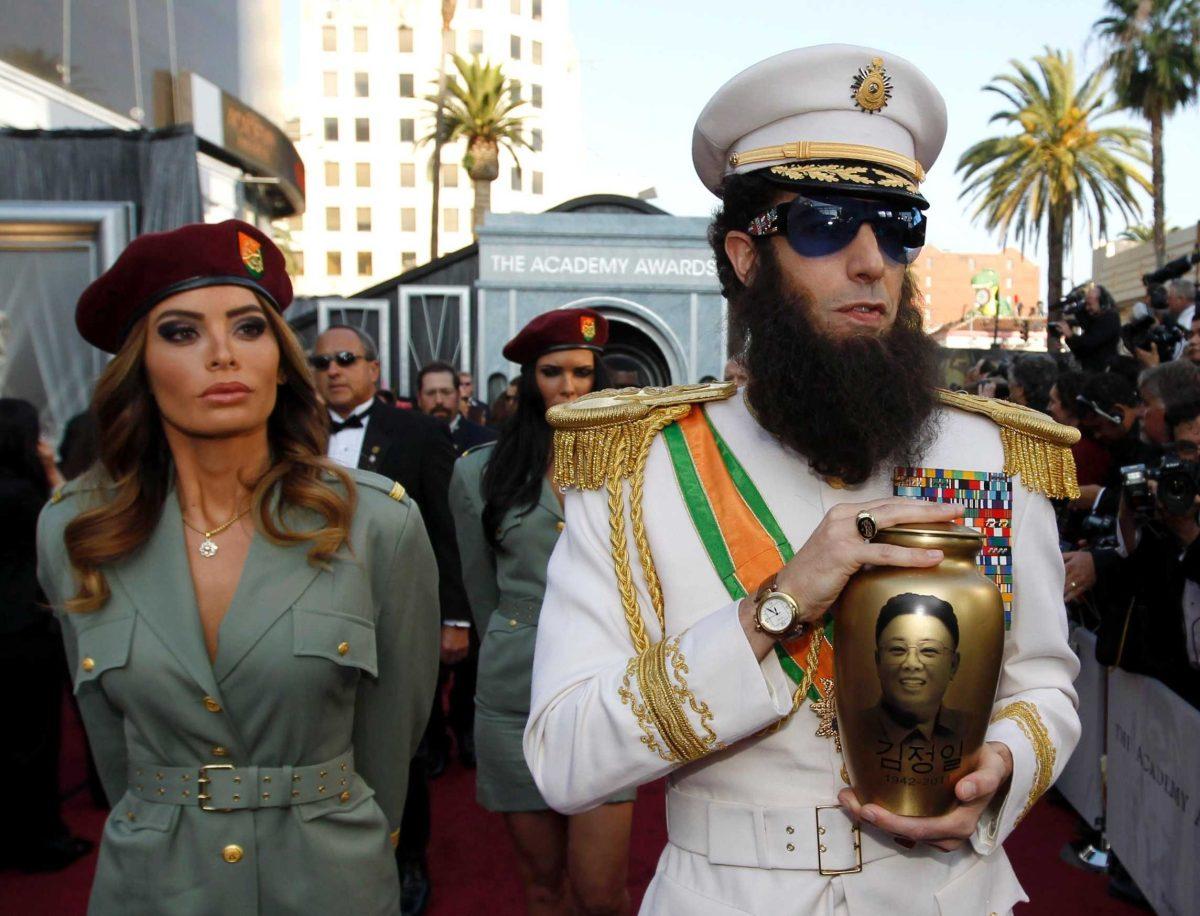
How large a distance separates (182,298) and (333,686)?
94 centimetres

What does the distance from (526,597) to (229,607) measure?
1.69m

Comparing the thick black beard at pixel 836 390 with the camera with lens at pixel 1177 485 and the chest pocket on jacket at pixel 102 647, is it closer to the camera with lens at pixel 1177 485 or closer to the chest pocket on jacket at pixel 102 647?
the chest pocket on jacket at pixel 102 647

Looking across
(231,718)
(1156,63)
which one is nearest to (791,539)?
(231,718)

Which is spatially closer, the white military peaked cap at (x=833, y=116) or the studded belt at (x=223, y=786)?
the white military peaked cap at (x=833, y=116)

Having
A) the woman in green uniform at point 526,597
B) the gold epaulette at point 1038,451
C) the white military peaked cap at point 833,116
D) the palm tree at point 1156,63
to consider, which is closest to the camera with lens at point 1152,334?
the woman in green uniform at point 526,597

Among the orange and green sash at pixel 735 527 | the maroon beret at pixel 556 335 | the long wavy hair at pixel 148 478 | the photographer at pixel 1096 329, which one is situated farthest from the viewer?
the photographer at pixel 1096 329

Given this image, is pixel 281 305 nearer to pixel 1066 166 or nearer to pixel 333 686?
pixel 333 686

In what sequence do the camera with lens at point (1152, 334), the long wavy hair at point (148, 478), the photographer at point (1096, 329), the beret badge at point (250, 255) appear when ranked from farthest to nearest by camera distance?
the photographer at point (1096, 329), the camera with lens at point (1152, 334), the beret badge at point (250, 255), the long wavy hair at point (148, 478)

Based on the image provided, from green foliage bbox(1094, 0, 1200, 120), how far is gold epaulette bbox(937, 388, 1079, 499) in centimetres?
2917

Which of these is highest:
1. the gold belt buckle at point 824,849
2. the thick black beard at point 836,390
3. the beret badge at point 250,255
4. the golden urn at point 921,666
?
the beret badge at point 250,255

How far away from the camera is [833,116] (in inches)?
75.0

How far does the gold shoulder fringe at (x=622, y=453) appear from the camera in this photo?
1.80m

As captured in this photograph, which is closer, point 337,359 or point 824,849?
point 824,849

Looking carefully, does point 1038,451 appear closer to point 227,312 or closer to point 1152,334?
point 227,312
